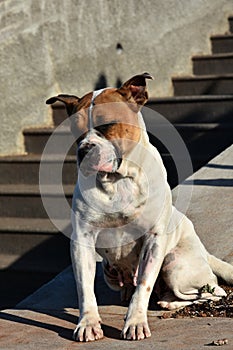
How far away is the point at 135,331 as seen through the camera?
3.60 metres

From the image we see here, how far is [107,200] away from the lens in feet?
12.2

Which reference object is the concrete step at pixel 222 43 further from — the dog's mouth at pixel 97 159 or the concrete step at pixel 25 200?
the dog's mouth at pixel 97 159

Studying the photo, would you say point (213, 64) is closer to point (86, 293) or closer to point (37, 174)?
point (37, 174)

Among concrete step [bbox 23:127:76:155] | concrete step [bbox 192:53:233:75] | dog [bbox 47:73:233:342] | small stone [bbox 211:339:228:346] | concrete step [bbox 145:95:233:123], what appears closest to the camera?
small stone [bbox 211:339:228:346]

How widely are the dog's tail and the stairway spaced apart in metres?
1.86

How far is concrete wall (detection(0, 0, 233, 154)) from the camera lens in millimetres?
7113

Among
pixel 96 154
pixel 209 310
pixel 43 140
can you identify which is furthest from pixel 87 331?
pixel 43 140

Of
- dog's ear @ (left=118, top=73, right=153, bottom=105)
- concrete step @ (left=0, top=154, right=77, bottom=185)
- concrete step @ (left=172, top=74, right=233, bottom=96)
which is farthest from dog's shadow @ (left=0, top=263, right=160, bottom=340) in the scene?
concrete step @ (left=172, top=74, right=233, bottom=96)

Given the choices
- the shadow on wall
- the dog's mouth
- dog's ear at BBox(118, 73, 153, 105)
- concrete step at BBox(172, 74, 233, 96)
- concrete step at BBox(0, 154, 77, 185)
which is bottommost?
concrete step at BBox(0, 154, 77, 185)

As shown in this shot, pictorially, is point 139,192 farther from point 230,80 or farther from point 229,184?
point 230,80

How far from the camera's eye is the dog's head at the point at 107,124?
3.47 meters

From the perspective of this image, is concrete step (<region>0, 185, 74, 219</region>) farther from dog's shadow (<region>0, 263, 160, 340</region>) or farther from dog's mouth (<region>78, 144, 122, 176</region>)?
dog's mouth (<region>78, 144, 122, 176</region>)

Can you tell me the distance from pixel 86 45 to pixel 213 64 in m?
1.50

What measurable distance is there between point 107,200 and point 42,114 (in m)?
3.75
